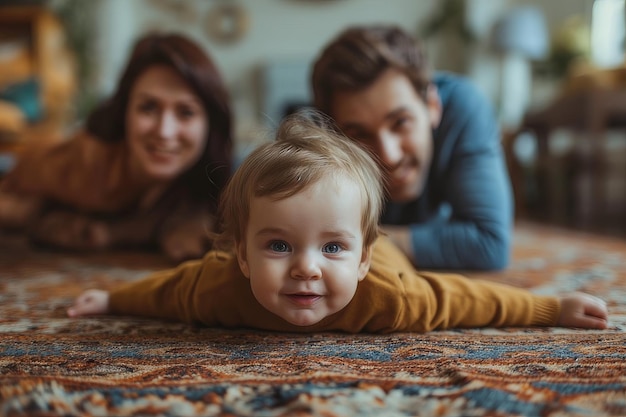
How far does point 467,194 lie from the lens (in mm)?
1405

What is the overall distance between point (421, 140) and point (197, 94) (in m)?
0.61

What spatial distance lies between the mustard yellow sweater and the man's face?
33 centimetres

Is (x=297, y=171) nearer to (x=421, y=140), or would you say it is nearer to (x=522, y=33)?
(x=421, y=140)

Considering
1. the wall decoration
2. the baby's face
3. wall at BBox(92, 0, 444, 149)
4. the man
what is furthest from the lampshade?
the baby's face

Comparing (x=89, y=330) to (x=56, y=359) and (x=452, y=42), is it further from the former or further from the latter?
(x=452, y=42)

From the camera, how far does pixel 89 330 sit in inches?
38.0

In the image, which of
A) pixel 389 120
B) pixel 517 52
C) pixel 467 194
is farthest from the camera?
pixel 517 52

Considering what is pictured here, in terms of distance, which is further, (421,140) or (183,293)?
(421,140)

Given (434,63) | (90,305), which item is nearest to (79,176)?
(90,305)

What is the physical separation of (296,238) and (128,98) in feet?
3.57

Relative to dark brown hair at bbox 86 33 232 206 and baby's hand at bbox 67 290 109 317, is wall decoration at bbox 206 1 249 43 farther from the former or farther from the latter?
baby's hand at bbox 67 290 109 317

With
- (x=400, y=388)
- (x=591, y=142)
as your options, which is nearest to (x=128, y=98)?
(x=400, y=388)

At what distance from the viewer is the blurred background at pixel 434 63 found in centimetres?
315

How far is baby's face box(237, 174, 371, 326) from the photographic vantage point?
0.77 meters
